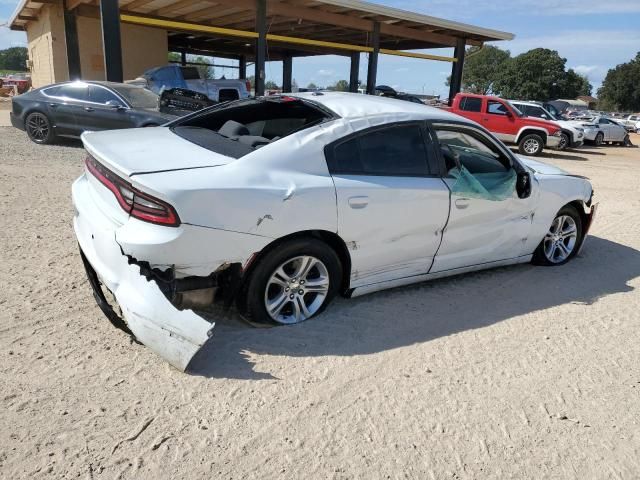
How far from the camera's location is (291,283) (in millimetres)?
3449

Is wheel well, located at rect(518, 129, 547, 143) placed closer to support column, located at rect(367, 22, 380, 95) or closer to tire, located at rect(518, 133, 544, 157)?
tire, located at rect(518, 133, 544, 157)

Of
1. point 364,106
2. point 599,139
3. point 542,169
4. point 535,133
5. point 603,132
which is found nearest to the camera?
point 364,106

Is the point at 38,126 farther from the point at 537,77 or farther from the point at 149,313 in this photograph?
the point at 537,77

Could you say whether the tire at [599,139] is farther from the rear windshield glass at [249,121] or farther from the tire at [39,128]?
the rear windshield glass at [249,121]

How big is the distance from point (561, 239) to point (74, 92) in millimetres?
9741

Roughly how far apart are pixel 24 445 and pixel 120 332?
1.04 meters

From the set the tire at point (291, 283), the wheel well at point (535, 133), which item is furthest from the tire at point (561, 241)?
the wheel well at point (535, 133)

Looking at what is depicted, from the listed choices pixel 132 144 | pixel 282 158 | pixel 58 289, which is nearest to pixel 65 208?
pixel 58 289

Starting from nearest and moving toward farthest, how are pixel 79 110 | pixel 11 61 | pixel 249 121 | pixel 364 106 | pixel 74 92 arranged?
pixel 364 106 < pixel 249 121 < pixel 79 110 < pixel 74 92 < pixel 11 61

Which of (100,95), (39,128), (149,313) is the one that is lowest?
(149,313)

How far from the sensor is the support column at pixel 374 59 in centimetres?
1870

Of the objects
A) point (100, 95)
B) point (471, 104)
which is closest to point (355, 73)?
point (471, 104)

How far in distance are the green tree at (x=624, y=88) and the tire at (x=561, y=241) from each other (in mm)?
86278

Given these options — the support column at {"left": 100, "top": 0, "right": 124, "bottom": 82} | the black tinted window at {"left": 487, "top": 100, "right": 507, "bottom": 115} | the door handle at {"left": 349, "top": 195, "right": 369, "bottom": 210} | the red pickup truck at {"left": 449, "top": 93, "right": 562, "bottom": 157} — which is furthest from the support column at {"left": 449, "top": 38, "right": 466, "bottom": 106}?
the door handle at {"left": 349, "top": 195, "right": 369, "bottom": 210}
